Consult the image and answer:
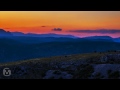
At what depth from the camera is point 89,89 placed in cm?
1489

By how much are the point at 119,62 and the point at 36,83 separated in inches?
1263

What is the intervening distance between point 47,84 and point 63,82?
3.13 ft

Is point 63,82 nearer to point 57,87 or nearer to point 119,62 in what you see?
point 57,87
